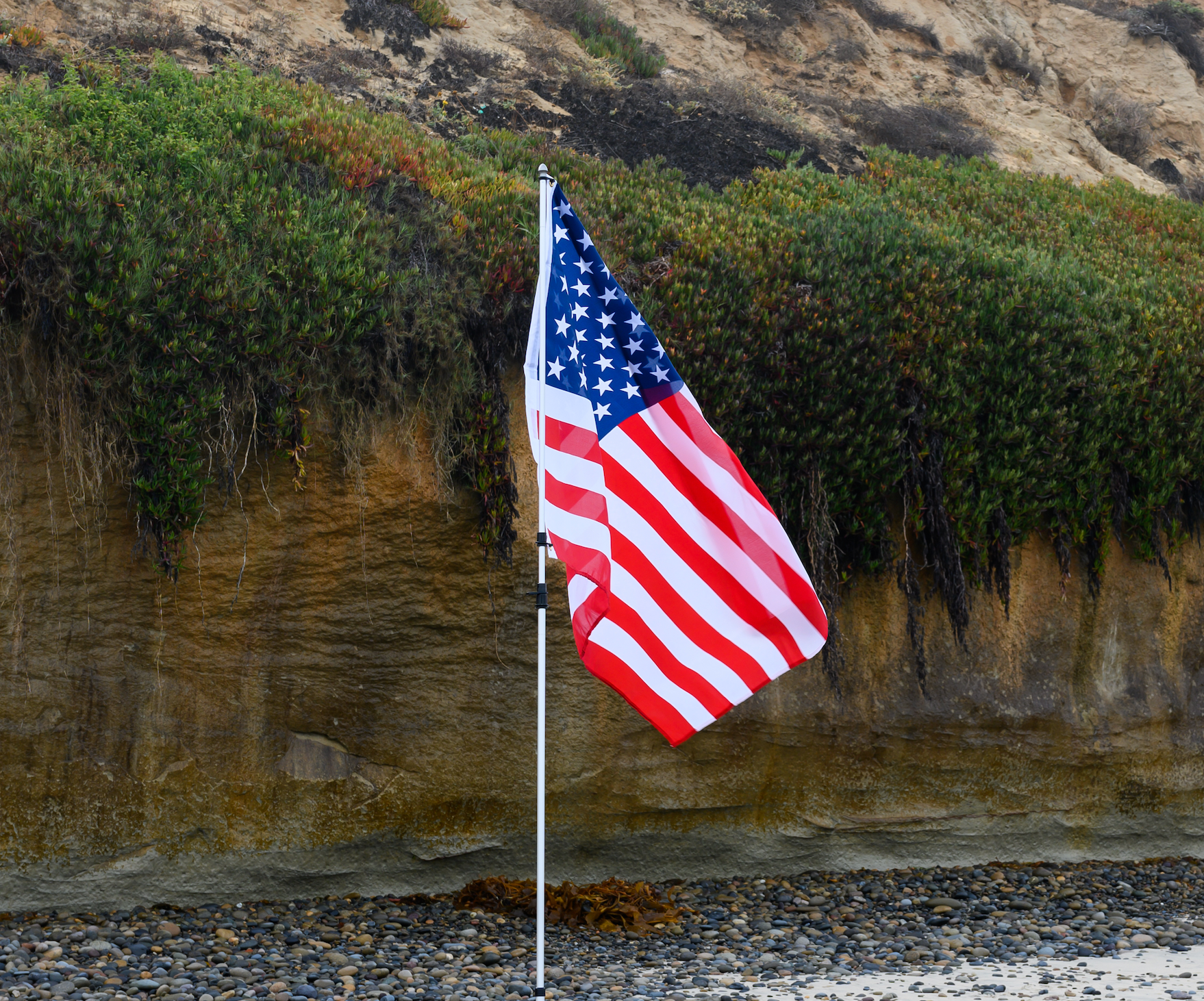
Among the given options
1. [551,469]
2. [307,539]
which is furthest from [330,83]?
[551,469]

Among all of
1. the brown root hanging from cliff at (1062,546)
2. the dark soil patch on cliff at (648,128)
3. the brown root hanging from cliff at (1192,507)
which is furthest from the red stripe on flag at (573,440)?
the brown root hanging from cliff at (1192,507)

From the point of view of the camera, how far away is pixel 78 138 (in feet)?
21.3

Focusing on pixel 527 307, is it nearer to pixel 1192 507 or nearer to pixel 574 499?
pixel 574 499

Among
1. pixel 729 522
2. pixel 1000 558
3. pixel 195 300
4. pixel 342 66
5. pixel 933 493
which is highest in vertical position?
pixel 342 66

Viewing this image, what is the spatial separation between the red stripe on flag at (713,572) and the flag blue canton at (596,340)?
333mm

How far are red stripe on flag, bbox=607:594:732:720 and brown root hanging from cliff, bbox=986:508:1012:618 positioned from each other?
411 cm

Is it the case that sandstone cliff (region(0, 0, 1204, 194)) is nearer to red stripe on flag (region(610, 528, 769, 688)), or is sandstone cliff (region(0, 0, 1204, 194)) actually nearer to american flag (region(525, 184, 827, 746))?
american flag (region(525, 184, 827, 746))

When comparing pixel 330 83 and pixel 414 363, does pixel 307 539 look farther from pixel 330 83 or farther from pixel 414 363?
pixel 330 83

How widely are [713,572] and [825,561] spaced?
9.45 ft

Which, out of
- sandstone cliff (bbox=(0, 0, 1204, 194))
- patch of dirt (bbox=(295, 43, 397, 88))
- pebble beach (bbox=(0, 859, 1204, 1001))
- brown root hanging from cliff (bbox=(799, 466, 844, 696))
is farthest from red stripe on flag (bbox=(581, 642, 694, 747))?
patch of dirt (bbox=(295, 43, 397, 88))

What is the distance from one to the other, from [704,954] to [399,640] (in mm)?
2712

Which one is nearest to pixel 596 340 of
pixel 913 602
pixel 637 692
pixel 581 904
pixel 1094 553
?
pixel 637 692

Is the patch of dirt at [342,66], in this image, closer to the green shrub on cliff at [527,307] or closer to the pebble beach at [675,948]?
the green shrub on cliff at [527,307]

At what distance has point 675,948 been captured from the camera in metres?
5.93
